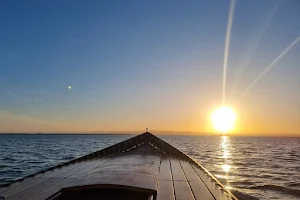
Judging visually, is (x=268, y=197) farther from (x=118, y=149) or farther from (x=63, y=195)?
(x=63, y=195)

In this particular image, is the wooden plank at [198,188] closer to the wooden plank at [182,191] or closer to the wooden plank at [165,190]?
the wooden plank at [182,191]

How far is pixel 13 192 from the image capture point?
6332 mm

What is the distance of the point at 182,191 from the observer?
645 cm

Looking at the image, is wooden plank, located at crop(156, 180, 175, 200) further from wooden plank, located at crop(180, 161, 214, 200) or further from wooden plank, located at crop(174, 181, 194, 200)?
wooden plank, located at crop(180, 161, 214, 200)

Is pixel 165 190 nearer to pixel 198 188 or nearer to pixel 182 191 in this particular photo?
Answer: pixel 182 191

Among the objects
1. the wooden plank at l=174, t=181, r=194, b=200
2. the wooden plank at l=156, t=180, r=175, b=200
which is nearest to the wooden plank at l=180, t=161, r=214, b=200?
the wooden plank at l=174, t=181, r=194, b=200

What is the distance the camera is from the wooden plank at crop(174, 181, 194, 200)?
5.90 m

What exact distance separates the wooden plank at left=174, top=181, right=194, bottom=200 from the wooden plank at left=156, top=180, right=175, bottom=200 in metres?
0.12

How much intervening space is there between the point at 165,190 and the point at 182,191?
1.39 ft

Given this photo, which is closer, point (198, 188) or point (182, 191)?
point (182, 191)

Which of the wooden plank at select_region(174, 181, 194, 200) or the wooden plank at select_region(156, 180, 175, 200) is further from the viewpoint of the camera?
the wooden plank at select_region(174, 181, 194, 200)

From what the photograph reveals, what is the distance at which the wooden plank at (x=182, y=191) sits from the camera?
5.90m

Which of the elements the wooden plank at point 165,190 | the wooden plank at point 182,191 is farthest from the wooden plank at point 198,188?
the wooden plank at point 165,190

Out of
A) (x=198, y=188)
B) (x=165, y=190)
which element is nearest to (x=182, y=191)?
(x=165, y=190)
